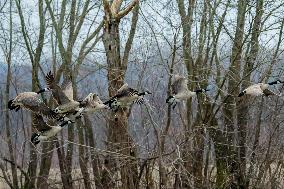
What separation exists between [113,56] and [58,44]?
151 inches

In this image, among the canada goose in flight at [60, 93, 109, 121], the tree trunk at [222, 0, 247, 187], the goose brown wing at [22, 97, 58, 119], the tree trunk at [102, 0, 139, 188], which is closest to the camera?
the canada goose in flight at [60, 93, 109, 121]

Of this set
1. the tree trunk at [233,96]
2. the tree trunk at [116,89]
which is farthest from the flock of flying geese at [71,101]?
the tree trunk at [233,96]

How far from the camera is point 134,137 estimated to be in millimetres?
8406

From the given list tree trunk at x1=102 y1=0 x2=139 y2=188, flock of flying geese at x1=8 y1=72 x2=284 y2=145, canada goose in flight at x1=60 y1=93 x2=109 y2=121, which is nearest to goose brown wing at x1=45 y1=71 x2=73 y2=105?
flock of flying geese at x1=8 y1=72 x2=284 y2=145

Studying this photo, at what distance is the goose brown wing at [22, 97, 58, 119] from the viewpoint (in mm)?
6344

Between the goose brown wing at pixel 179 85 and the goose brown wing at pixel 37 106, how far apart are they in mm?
1598

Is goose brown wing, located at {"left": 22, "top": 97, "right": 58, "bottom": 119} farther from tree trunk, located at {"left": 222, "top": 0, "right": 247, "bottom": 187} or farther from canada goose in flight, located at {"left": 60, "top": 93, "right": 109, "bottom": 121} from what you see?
tree trunk, located at {"left": 222, "top": 0, "right": 247, "bottom": 187}

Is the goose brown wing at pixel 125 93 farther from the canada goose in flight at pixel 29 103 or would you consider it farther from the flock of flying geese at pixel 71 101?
the canada goose in flight at pixel 29 103

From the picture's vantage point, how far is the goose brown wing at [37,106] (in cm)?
634

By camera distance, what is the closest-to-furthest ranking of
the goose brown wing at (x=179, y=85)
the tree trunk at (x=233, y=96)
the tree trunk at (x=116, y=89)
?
the goose brown wing at (x=179, y=85) → the tree trunk at (x=116, y=89) → the tree trunk at (x=233, y=96)

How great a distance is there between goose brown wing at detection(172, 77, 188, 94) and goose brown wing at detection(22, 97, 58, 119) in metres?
1.60

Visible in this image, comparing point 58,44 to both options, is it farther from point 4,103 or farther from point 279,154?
point 279,154

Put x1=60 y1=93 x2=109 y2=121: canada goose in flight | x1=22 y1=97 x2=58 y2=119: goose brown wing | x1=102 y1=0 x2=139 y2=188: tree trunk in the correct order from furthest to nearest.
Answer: x1=102 y1=0 x2=139 y2=188: tree trunk < x1=22 y1=97 x2=58 y2=119: goose brown wing < x1=60 y1=93 x2=109 y2=121: canada goose in flight

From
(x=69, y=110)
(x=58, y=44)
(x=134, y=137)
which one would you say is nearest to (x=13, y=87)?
(x=58, y=44)
